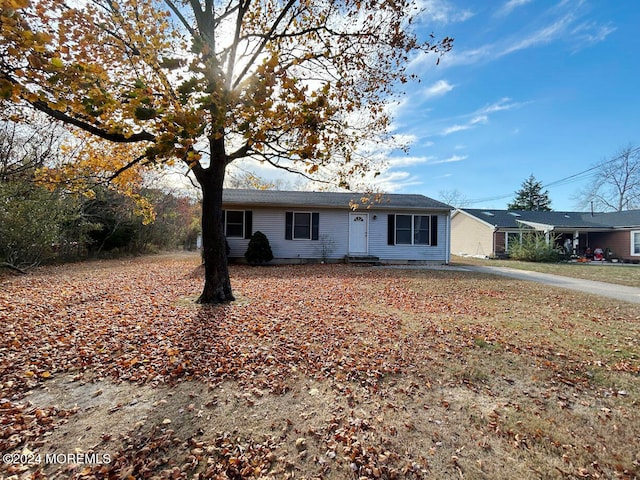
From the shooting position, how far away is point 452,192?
4603 centimetres

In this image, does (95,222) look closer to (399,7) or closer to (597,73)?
(399,7)

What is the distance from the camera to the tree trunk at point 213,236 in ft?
19.5

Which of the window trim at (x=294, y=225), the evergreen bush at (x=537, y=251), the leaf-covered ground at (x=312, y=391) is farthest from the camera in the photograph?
the evergreen bush at (x=537, y=251)

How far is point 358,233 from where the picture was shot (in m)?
13.9

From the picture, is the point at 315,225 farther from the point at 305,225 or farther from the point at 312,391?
the point at 312,391

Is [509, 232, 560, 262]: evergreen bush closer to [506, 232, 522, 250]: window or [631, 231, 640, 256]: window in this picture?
[506, 232, 522, 250]: window

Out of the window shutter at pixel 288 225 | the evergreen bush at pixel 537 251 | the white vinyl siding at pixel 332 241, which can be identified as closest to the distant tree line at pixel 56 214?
the white vinyl siding at pixel 332 241

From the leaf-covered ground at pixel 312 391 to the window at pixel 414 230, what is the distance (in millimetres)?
8116

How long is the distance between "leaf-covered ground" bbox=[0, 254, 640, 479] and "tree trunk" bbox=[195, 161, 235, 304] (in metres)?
0.57

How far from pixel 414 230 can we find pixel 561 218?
1708 centimetres

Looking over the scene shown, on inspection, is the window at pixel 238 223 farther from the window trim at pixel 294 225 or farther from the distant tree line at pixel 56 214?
the distant tree line at pixel 56 214

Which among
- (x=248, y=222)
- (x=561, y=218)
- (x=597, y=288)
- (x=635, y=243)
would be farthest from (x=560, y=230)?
(x=248, y=222)

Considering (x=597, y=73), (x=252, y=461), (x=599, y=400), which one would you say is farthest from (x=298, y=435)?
(x=597, y=73)

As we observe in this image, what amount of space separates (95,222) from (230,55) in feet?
43.0
